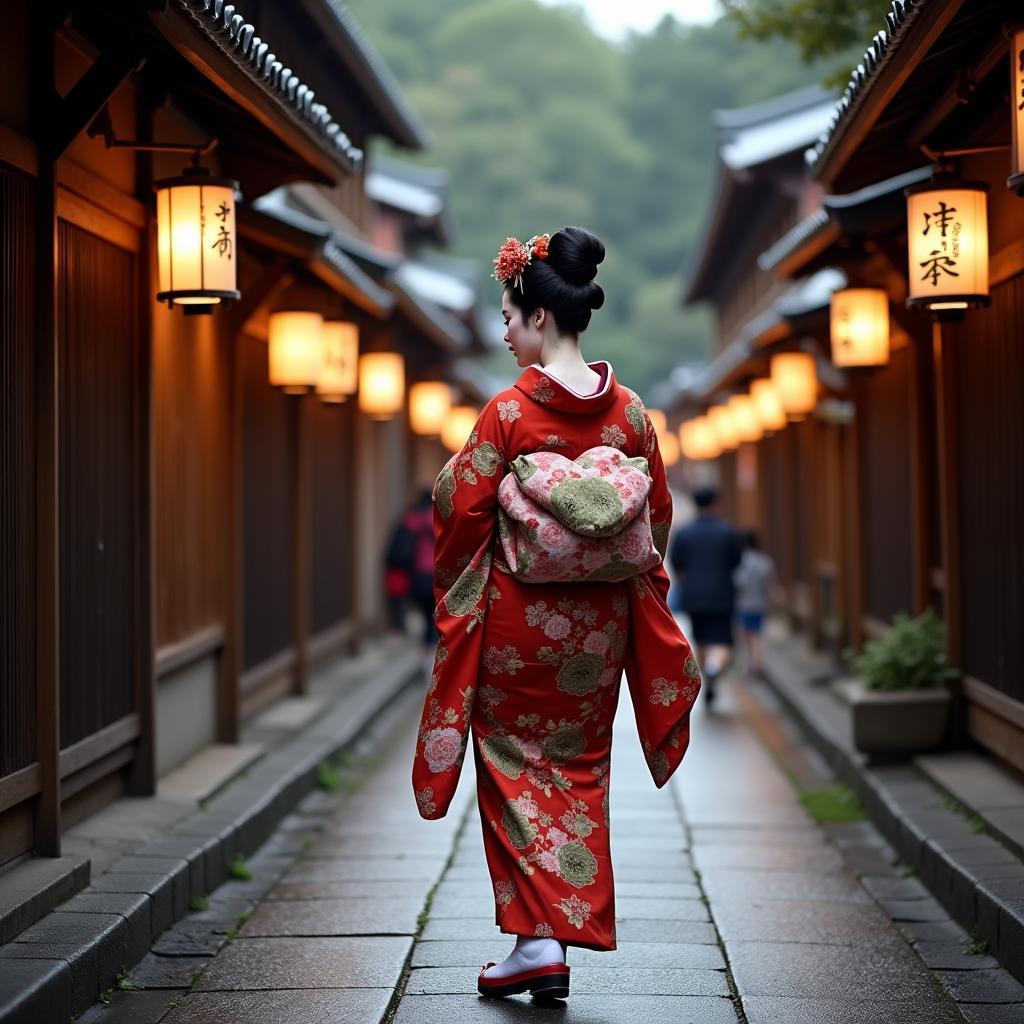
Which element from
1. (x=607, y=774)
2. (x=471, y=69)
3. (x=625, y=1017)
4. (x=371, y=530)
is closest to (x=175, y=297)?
(x=607, y=774)

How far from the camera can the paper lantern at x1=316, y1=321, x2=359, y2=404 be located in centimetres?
1398

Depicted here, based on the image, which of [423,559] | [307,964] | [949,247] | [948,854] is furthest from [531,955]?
[423,559]

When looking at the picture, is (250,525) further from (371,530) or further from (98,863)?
(371,530)

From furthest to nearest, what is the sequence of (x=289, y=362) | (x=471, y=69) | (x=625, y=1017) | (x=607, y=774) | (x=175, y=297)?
(x=471, y=69)
(x=289, y=362)
(x=175, y=297)
(x=607, y=774)
(x=625, y=1017)

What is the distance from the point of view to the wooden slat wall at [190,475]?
31.2 feet

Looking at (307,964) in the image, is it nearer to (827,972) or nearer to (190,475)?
(827,972)

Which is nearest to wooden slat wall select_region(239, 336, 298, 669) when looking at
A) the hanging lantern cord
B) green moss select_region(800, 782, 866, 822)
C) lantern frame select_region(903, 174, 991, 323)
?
the hanging lantern cord

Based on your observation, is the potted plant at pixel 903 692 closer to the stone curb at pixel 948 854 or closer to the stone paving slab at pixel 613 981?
the stone curb at pixel 948 854

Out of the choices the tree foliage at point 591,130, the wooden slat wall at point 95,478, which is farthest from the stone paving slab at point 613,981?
the tree foliage at point 591,130

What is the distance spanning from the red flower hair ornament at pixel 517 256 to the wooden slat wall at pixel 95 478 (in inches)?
98.8

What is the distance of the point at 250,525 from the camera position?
12.3m

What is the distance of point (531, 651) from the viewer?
5.57 meters

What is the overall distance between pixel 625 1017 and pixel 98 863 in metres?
2.68

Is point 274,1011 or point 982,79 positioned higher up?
point 982,79
